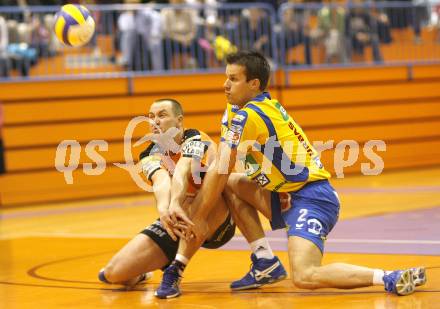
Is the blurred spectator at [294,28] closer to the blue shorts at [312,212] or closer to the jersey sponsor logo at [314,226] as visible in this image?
the blue shorts at [312,212]

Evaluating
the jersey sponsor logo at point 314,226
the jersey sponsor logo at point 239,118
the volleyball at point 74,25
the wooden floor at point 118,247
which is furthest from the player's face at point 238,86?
the volleyball at point 74,25

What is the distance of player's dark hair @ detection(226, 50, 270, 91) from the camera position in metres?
6.97

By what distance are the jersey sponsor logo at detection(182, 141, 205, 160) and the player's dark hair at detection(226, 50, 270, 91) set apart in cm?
64

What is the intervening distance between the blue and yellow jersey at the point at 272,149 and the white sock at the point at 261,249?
0.45 metres

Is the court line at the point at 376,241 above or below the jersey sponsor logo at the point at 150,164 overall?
below

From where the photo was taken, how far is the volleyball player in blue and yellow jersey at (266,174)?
6.77m

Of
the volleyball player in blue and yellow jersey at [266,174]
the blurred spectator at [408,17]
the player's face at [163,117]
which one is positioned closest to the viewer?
the volleyball player in blue and yellow jersey at [266,174]

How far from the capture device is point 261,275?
7023mm

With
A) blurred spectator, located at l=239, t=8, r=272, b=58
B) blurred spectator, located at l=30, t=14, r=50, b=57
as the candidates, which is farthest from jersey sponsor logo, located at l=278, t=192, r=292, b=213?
blurred spectator, located at l=239, t=8, r=272, b=58

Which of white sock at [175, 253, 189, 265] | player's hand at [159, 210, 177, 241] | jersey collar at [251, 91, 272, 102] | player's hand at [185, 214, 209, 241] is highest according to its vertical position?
jersey collar at [251, 91, 272, 102]

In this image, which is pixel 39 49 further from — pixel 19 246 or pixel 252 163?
pixel 252 163

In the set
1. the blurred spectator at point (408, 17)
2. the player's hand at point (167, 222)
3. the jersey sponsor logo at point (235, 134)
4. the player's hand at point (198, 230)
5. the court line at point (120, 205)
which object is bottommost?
the court line at point (120, 205)

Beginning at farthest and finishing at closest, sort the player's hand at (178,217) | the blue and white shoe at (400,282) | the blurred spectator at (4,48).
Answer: the blurred spectator at (4,48), the player's hand at (178,217), the blue and white shoe at (400,282)

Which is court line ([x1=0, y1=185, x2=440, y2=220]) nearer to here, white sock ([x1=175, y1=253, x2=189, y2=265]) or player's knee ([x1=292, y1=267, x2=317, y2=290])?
white sock ([x1=175, y1=253, x2=189, y2=265])
